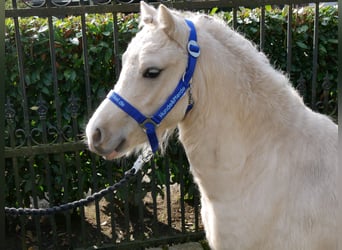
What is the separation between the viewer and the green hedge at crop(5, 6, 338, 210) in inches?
148

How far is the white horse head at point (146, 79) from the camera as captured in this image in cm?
212

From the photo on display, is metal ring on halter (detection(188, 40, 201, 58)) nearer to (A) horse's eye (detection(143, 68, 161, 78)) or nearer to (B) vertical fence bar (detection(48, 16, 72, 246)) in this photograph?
(A) horse's eye (detection(143, 68, 161, 78))

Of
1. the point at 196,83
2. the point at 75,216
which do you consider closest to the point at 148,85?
the point at 196,83

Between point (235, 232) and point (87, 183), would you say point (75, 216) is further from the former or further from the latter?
point (235, 232)

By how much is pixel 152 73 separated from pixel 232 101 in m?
0.46

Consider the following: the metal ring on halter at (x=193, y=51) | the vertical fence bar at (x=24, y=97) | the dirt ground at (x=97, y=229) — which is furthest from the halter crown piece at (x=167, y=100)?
the dirt ground at (x=97, y=229)

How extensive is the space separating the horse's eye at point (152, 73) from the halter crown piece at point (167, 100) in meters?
0.13

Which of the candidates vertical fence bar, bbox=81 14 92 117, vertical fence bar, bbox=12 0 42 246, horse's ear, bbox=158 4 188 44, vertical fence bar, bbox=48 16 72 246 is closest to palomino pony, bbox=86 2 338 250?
horse's ear, bbox=158 4 188 44

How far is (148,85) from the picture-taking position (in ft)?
6.98

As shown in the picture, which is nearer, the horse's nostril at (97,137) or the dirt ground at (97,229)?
the horse's nostril at (97,137)

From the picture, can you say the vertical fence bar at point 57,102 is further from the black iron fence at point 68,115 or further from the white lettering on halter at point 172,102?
the white lettering on halter at point 172,102

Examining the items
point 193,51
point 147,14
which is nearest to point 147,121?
point 193,51

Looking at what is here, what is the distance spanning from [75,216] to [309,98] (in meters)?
2.86

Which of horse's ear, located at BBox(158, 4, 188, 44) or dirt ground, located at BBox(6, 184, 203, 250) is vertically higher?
horse's ear, located at BBox(158, 4, 188, 44)
